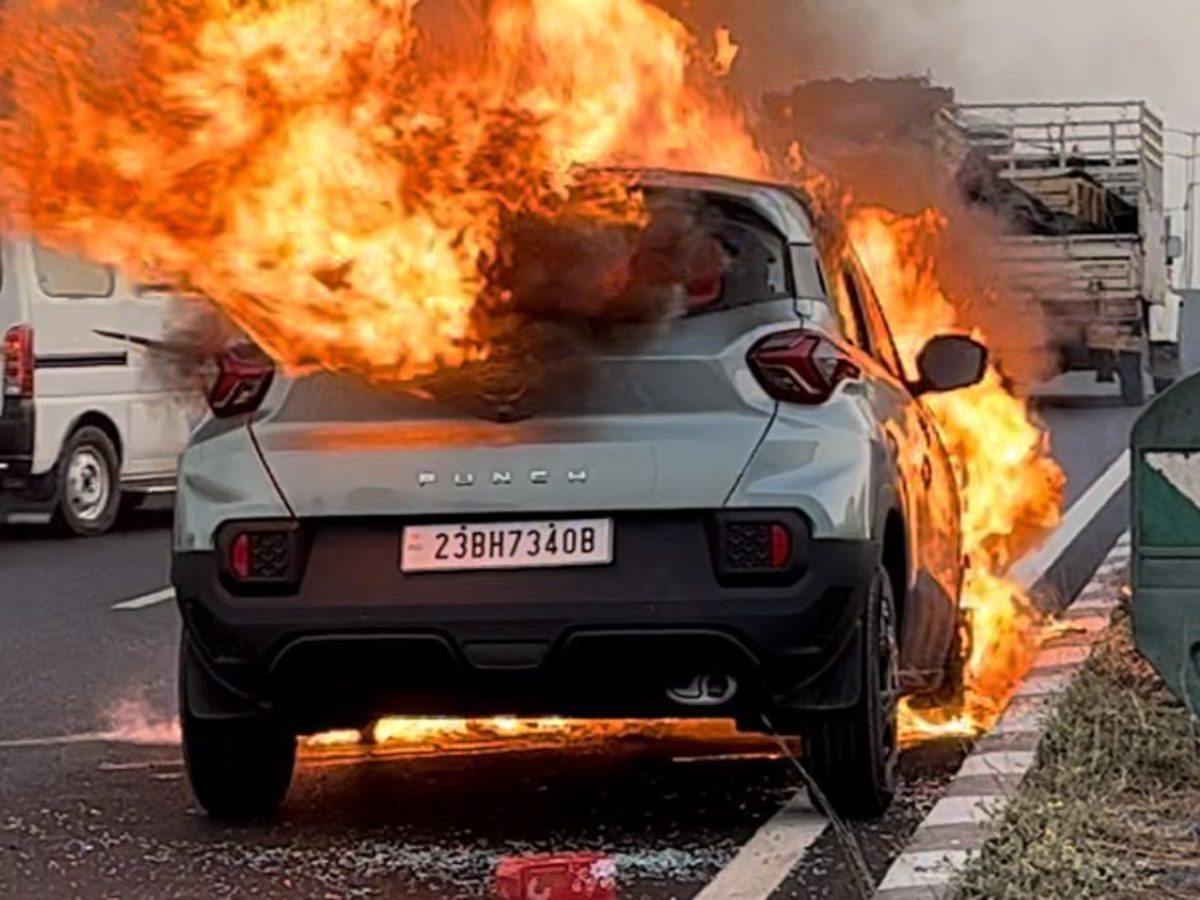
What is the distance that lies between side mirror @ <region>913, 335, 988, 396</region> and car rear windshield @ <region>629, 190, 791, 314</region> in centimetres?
135

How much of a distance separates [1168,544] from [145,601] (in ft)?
25.1

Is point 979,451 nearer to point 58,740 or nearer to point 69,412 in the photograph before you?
point 58,740

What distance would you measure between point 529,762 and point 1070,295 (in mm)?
17363

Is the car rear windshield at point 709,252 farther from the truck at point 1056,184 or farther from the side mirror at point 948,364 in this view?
the truck at point 1056,184

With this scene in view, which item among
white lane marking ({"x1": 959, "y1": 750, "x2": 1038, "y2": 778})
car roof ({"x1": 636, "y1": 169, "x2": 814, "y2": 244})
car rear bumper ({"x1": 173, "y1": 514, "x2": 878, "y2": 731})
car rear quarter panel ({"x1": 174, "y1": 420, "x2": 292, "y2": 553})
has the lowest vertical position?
white lane marking ({"x1": 959, "y1": 750, "x2": 1038, "y2": 778})

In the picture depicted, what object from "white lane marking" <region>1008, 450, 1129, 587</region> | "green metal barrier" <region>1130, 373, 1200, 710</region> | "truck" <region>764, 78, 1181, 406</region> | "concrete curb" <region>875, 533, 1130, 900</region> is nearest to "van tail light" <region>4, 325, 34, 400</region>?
"truck" <region>764, 78, 1181, 406</region>

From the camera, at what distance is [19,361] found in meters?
15.2

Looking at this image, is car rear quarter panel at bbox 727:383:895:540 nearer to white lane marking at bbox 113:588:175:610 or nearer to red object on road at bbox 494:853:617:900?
red object on road at bbox 494:853:617:900

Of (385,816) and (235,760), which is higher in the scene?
(235,760)

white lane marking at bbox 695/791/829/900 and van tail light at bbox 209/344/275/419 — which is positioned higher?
van tail light at bbox 209/344/275/419

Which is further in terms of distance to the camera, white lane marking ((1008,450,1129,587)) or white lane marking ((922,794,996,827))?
white lane marking ((1008,450,1129,587))

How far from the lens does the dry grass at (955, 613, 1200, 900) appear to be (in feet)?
18.7

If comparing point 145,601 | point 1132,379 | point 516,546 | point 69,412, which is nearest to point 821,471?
point 516,546

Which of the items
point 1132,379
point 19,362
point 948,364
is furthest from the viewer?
point 1132,379
